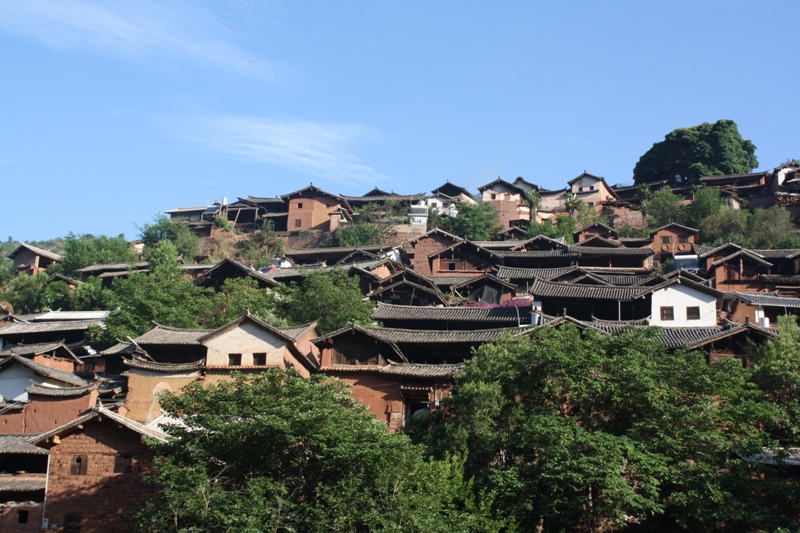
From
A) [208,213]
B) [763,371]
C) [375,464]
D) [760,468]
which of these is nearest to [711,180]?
[208,213]

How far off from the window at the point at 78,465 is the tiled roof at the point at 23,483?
2.69 m

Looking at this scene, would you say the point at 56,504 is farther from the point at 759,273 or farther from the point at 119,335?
the point at 759,273

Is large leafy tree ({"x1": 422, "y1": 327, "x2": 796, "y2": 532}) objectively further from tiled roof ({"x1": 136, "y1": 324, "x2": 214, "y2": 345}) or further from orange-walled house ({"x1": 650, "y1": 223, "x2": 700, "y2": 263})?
orange-walled house ({"x1": 650, "y1": 223, "x2": 700, "y2": 263})

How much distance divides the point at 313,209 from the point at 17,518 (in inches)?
1613

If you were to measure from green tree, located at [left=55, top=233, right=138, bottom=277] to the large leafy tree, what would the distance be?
3805 centimetres

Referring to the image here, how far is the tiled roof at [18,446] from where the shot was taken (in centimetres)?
2562

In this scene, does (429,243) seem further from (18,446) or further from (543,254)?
(18,446)

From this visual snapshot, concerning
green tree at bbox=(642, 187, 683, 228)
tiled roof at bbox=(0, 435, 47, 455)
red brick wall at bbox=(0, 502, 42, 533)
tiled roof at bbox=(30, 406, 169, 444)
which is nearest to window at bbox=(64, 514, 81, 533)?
red brick wall at bbox=(0, 502, 42, 533)

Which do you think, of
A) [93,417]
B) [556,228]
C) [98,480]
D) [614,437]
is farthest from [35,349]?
[556,228]

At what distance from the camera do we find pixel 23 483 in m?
24.3

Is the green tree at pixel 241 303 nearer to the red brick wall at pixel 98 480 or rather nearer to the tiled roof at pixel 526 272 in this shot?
the tiled roof at pixel 526 272

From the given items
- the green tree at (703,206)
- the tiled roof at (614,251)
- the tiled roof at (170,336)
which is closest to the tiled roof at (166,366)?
the tiled roof at (170,336)

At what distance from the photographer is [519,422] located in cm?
2144

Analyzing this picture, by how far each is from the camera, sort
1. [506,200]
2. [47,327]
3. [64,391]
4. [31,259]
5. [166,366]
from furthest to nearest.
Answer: [506,200] → [31,259] → [47,327] → [166,366] → [64,391]
